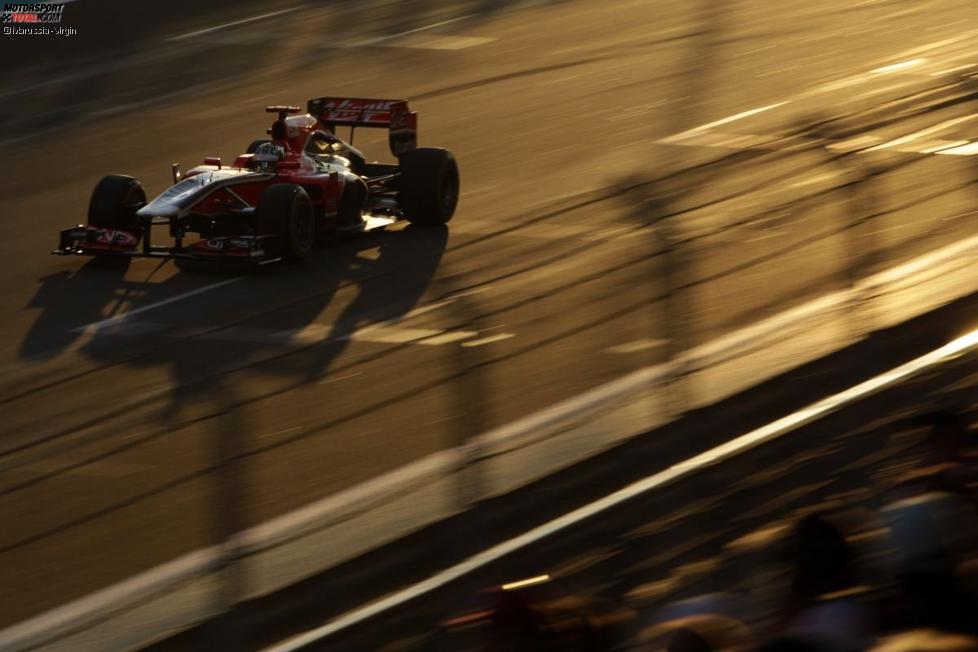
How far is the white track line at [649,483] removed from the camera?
650 cm

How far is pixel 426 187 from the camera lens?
14.3 m

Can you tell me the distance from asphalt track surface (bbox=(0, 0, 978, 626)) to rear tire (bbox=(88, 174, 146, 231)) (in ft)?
1.28

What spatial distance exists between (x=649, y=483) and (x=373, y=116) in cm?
797

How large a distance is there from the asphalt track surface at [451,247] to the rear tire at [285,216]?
0.70ft

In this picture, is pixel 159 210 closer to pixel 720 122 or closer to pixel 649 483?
pixel 649 483

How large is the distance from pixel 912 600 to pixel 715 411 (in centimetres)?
388

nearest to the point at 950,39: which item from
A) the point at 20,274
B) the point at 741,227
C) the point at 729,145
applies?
the point at 729,145

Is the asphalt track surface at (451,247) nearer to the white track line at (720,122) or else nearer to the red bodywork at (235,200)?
the white track line at (720,122)

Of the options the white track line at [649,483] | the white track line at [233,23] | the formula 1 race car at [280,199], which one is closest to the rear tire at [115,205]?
the formula 1 race car at [280,199]

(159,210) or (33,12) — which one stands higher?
(33,12)

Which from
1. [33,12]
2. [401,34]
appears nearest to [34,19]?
[33,12]

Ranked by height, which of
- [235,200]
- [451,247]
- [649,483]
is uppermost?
[235,200]

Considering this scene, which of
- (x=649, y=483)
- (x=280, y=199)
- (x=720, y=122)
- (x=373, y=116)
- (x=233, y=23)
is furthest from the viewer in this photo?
(x=233, y=23)

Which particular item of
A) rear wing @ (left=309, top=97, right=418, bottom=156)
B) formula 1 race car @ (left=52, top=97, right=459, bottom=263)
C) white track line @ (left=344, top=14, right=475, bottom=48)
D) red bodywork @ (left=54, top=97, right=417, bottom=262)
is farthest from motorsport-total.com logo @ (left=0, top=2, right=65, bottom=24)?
red bodywork @ (left=54, top=97, right=417, bottom=262)
